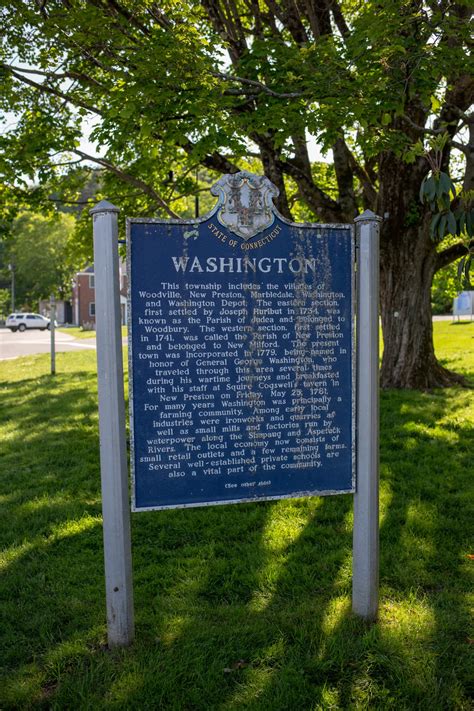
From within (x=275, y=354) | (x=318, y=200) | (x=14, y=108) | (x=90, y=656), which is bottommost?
(x=90, y=656)

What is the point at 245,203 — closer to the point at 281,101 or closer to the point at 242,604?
the point at 242,604

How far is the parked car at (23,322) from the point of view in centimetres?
5481

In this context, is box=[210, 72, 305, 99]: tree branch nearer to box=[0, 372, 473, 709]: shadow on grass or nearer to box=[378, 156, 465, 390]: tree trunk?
box=[378, 156, 465, 390]: tree trunk

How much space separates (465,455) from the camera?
6891 millimetres

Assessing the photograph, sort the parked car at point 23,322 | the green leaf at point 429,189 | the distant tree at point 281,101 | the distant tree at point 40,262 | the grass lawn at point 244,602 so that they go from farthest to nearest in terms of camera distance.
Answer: the distant tree at point 40,262, the parked car at point 23,322, the distant tree at point 281,101, the green leaf at point 429,189, the grass lawn at point 244,602

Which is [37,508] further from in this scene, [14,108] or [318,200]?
[14,108]

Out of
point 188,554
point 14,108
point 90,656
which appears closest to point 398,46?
point 188,554

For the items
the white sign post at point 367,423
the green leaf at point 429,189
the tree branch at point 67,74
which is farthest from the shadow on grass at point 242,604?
the tree branch at point 67,74

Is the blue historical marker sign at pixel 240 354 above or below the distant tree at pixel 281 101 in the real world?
below

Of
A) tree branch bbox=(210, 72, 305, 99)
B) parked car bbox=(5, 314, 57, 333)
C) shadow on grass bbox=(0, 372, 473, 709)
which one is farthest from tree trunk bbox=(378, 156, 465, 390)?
parked car bbox=(5, 314, 57, 333)

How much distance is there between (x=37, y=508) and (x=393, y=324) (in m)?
7.49

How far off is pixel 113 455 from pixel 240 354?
0.87 meters

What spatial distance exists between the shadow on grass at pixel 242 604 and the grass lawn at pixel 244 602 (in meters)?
0.01

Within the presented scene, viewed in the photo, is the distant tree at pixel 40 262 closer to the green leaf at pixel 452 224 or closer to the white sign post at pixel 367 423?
the green leaf at pixel 452 224
